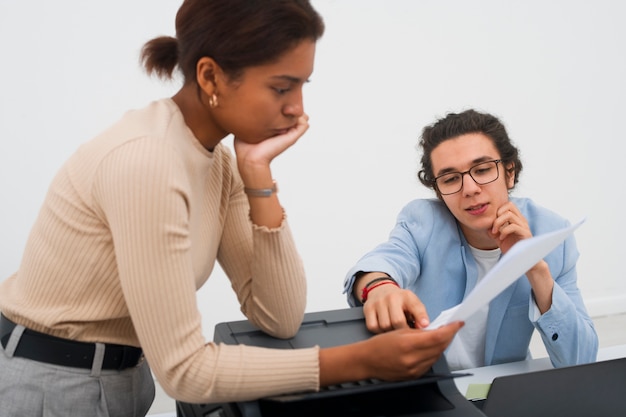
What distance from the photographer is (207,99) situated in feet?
3.27

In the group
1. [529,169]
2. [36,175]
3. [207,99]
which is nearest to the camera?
[207,99]

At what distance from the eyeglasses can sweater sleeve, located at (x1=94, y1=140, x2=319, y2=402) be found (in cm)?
85

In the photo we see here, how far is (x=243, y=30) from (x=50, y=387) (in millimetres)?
538

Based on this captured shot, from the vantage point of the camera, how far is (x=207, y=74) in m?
0.96

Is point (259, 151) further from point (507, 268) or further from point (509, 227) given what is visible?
point (509, 227)

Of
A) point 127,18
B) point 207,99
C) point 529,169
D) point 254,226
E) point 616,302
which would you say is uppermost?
point 127,18

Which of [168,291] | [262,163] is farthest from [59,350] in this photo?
[262,163]

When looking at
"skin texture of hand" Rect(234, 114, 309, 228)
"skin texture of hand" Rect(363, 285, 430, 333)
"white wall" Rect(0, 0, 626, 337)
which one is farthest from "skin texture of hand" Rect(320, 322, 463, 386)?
"white wall" Rect(0, 0, 626, 337)

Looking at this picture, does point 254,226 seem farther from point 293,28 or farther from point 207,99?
point 293,28

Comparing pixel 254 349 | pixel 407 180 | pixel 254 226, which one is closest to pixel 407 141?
pixel 407 180

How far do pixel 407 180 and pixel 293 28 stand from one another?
88.8 inches

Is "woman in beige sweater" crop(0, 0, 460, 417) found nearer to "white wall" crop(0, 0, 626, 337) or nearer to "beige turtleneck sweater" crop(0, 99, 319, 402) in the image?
"beige turtleneck sweater" crop(0, 99, 319, 402)

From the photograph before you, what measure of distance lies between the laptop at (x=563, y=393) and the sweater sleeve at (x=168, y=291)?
287mm

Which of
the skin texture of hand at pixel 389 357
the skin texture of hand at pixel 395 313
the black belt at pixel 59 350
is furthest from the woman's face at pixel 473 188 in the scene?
the black belt at pixel 59 350
